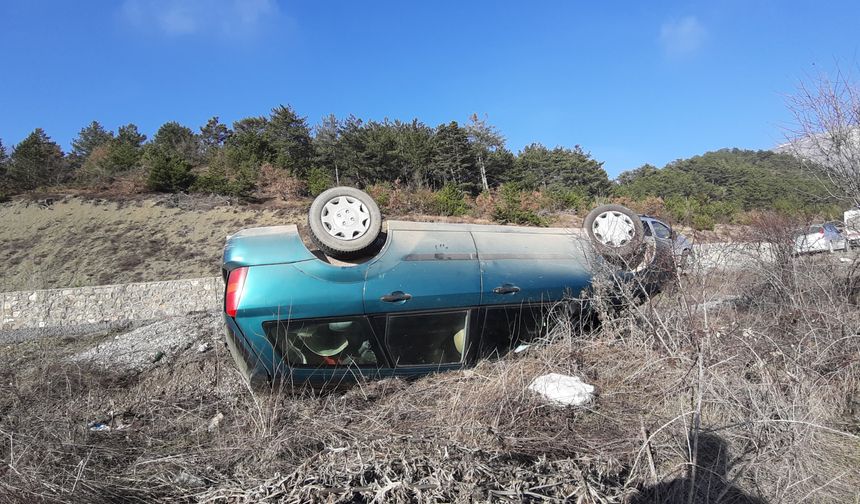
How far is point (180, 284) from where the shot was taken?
13250mm

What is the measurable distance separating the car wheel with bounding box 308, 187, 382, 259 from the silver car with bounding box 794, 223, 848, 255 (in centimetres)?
463

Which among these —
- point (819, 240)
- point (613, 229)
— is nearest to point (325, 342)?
point (613, 229)

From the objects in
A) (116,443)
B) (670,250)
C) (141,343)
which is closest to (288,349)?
(116,443)

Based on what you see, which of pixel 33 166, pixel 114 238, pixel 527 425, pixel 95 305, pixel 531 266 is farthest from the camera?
pixel 33 166

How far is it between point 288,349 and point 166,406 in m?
1.20

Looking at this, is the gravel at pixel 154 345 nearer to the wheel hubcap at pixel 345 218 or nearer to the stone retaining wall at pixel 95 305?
the wheel hubcap at pixel 345 218

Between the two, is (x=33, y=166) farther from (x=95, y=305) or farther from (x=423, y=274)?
(x=423, y=274)

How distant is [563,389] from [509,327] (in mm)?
827

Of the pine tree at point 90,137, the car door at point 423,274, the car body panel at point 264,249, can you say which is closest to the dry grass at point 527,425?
the car door at point 423,274

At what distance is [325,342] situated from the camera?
339 centimetres

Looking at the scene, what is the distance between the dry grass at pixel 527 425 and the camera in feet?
6.62

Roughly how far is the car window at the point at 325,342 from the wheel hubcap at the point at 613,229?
2699mm

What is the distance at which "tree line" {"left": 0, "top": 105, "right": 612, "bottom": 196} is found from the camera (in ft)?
78.9

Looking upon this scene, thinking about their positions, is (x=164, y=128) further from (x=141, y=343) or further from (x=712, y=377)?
(x=712, y=377)
